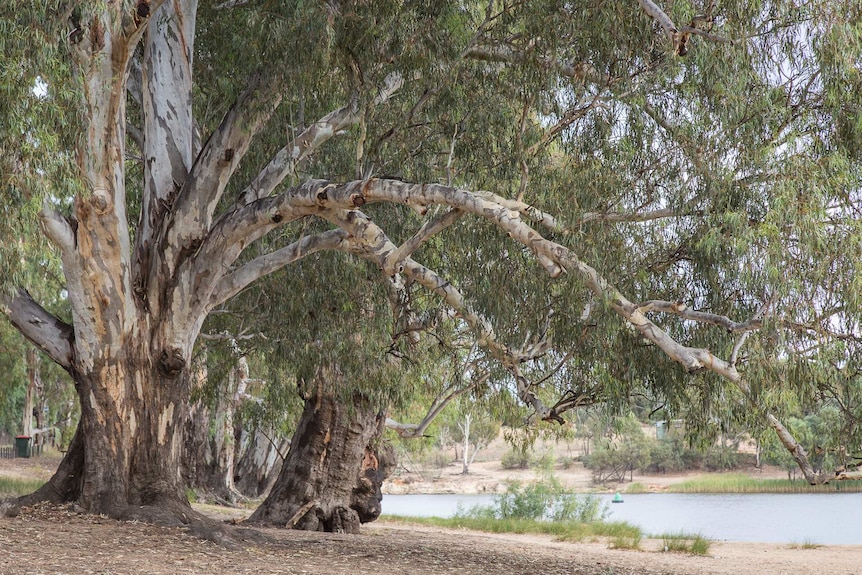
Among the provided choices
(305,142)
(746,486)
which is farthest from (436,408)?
(746,486)

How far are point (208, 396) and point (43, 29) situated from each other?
544 centimetres

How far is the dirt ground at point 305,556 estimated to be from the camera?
5051 millimetres

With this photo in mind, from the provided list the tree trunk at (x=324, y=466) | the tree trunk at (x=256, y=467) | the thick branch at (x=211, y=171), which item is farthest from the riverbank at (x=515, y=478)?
the thick branch at (x=211, y=171)

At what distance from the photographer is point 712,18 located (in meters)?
6.14

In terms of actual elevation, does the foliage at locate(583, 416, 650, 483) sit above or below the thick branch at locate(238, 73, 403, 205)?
below

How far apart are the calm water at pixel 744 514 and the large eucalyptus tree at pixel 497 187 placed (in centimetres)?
765

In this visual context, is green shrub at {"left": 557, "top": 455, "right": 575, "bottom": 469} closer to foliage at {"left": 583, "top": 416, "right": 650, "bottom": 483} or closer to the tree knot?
foliage at {"left": 583, "top": 416, "right": 650, "bottom": 483}

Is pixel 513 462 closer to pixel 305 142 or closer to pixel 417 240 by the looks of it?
pixel 305 142

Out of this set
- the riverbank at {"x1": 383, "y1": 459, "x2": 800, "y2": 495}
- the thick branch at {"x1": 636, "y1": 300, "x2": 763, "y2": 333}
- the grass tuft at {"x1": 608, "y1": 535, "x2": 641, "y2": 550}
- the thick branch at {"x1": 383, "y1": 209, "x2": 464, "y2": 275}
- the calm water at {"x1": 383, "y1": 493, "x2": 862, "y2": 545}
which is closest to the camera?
the thick branch at {"x1": 636, "y1": 300, "x2": 763, "y2": 333}

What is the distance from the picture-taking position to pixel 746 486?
26312 millimetres

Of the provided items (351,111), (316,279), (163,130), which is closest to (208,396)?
(316,279)

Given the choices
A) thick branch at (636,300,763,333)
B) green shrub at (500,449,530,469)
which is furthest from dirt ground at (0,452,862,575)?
green shrub at (500,449,530,469)

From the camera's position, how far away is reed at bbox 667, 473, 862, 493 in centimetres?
2484

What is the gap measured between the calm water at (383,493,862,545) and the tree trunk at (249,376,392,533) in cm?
609
